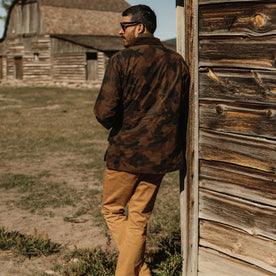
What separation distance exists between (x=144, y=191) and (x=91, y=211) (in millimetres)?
2534

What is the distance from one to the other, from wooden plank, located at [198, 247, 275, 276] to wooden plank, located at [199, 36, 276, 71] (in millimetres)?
1293

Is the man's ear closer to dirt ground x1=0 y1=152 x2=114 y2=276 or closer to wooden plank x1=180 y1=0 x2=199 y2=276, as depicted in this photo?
wooden plank x1=180 y1=0 x2=199 y2=276

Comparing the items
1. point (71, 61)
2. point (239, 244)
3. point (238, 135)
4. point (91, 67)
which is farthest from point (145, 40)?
point (71, 61)

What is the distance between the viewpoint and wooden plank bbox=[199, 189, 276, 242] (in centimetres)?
249

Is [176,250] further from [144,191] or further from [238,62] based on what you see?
[238,62]

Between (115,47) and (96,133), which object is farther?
(115,47)

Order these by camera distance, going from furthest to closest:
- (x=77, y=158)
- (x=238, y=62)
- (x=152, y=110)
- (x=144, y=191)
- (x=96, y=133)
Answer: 1. (x=96, y=133)
2. (x=77, y=158)
3. (x=144, y=191)
4. (x=152, y=110)
5. (x=238, y=62)

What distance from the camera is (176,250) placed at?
3.81 meters

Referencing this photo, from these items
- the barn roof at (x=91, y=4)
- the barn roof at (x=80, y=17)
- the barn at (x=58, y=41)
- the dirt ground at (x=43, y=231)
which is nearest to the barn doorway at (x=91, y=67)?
the barn at (x=58, y=41)

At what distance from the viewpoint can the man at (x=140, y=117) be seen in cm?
265

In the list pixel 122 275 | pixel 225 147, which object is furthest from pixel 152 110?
pixel 122 275

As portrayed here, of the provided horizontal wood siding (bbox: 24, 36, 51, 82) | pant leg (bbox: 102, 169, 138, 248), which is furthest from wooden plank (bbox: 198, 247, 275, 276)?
horizontal wood siding (bbox: 24, 36, 51, 82)

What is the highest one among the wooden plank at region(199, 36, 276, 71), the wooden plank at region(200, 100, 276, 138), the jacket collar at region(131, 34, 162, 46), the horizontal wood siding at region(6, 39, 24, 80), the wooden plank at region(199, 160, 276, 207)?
the horizontal wood siding at region(6, 39, 24, 80)

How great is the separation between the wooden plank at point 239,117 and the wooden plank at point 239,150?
0.04 metres
